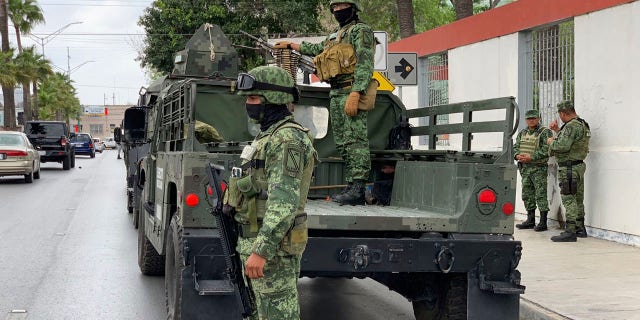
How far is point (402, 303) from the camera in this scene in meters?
7.99

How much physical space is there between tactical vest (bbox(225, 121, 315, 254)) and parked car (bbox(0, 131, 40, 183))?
2011 cm

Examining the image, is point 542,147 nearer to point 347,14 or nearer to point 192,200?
point 347,14

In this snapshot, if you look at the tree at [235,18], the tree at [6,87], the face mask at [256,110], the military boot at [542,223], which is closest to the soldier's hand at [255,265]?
the face mask at [256,110]

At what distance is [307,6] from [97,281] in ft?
75.8

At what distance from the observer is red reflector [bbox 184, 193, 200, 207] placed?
5.35 metres

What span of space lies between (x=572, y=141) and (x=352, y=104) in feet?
15.7

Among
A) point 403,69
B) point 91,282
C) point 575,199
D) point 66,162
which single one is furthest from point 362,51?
point 66,162

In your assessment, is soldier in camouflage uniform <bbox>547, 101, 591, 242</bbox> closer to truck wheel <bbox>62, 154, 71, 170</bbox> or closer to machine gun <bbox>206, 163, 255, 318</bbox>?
machine gun <bbox>206, 163, 255, 318</bbox>

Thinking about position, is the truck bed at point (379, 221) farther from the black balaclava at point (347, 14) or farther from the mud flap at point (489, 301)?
the black balaclava at point (347, 14)

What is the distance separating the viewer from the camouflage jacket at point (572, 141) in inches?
410

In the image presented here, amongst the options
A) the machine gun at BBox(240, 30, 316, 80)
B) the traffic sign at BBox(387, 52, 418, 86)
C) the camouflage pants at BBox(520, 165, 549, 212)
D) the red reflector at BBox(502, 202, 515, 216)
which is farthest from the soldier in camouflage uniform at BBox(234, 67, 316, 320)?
the traffic sign at BBox(387, 52, 418, 86)

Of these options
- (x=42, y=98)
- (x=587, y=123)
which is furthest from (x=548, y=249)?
(x=42, y=98)

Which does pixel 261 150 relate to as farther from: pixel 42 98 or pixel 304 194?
pixel 42 98

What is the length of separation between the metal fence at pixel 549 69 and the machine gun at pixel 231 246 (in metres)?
8.47
